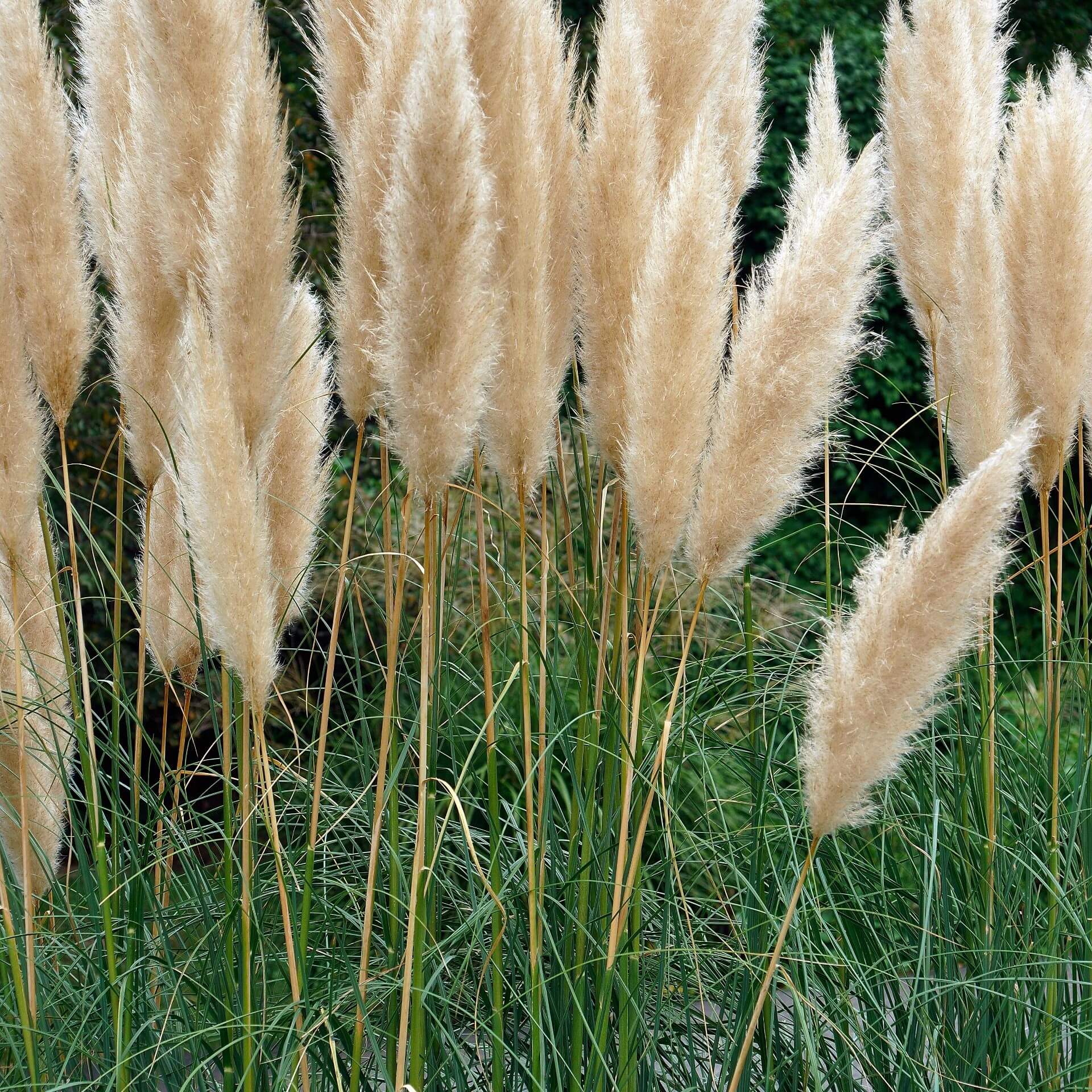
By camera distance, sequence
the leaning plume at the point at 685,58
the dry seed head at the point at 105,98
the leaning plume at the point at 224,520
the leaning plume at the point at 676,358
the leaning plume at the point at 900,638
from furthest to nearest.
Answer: the dry seed head at the point at 105,98 → the leaning plume at the point at 685,58 → the leaning plume at the point at 676,358 → the leaning plume at the point at 224,520 → the leaning plume at the point at 900,638

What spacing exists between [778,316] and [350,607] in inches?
54.7

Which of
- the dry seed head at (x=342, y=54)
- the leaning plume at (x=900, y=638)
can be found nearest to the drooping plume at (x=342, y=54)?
the dry seed head at (x=342, y=54)

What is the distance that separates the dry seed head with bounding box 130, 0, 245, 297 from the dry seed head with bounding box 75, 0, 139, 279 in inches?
13.2

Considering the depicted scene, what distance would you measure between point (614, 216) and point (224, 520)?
82 centimetres

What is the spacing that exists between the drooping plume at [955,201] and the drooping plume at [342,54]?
4.05ft

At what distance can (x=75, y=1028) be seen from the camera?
229cm

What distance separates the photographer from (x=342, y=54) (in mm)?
2100

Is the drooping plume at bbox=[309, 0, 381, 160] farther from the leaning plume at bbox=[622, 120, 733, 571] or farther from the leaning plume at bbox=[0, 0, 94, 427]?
the leaning plume at bbox=[622, 120, 733, 571]

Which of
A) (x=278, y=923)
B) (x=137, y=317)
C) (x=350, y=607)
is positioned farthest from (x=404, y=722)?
(x=137, y=317)

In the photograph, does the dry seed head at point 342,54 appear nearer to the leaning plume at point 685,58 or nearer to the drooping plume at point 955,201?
the leaning plume at point 685,58

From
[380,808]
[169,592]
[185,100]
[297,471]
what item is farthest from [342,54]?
[380,808]

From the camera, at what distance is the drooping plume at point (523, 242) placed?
6.34ft

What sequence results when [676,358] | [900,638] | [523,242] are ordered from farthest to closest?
A: 1. [523,242]
2. [676,358]
3. [900,638]

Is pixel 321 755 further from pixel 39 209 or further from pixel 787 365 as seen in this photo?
pixel 39 209
